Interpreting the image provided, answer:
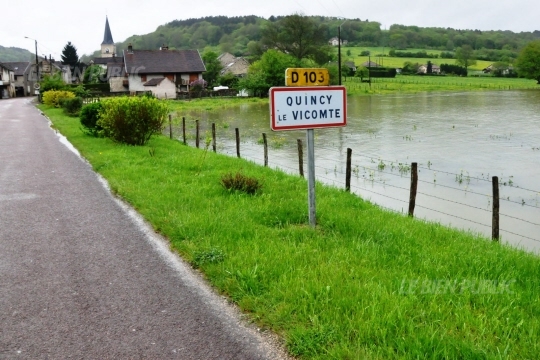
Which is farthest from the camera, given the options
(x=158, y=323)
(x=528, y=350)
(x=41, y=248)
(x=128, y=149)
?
(x=128, y=149)

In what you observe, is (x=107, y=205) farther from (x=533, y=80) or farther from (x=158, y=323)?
(x=533, y=80)

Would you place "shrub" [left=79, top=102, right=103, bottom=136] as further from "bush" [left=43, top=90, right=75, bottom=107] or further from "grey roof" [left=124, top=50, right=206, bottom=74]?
"grey roof" [left=124, top=50, right=206, bottom=74]

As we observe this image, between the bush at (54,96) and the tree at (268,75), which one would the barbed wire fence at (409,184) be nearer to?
the bush at (54,96)

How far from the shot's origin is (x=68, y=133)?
23.3 metres

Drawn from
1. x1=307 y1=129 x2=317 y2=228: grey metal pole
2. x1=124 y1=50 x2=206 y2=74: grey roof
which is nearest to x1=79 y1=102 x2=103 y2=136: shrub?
x1=307 y1=129 x2=317 y2=228: grey metal pole

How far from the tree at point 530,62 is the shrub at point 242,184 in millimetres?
103490

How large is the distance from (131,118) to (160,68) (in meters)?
69.1

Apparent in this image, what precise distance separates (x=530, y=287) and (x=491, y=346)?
1.62m

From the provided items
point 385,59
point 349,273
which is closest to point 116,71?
point 385,59

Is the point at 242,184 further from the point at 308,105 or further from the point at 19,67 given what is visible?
the point at 19,67

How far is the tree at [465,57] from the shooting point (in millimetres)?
129375

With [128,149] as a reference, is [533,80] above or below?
above

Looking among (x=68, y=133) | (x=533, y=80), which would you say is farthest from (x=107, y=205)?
(x=533, y=80)

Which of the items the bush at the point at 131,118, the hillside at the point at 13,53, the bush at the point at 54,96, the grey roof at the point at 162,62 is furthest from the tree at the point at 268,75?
the hillside at the point at 13,53
